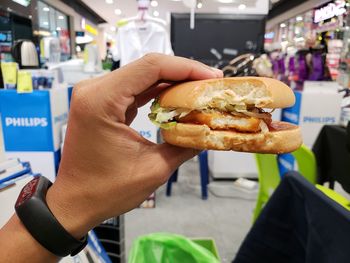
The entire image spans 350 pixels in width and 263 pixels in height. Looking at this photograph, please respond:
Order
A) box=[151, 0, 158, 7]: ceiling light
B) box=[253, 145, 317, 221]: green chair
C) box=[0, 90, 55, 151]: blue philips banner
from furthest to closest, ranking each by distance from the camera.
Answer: box=[151, 0, 158, 7]: ceiling light
box=[0, 90, 55, 151]: blue philips banner
box=[253, 145, 317, 221]: green chair

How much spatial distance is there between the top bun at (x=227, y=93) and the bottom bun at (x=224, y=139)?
66 mm

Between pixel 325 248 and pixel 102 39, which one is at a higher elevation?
pixel 102 39

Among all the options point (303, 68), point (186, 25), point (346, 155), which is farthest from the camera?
point (303, 68)

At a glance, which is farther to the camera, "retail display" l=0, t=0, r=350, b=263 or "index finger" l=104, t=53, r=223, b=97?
"retail display" l=0, t=0, r=350, b=263

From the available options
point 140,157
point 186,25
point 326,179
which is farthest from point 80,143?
point 186,25

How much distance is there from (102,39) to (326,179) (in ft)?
41.2

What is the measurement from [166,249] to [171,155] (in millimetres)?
912

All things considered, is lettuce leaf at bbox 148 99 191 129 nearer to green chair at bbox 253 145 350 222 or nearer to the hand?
the hand

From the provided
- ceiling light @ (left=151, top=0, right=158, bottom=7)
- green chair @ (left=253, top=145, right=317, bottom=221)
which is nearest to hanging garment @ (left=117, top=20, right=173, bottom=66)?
ceiling light @ (left=151, top=0, right=158, bottom=7)

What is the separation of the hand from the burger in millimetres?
124

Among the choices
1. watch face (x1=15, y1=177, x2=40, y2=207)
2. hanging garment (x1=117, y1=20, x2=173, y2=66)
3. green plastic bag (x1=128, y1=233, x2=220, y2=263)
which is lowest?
green plastic bag (x1=128, y1=233, x2=220, y2=263)

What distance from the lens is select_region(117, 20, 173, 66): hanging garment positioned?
3.87 metres

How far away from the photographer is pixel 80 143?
0.62 m

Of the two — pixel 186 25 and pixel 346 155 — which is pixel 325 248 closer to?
pixel 346 155
